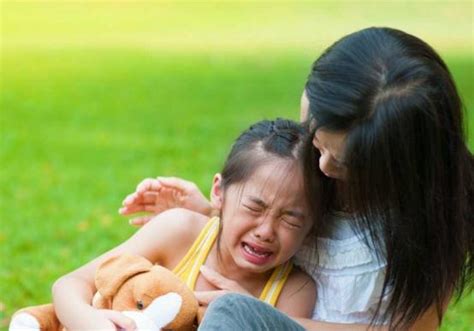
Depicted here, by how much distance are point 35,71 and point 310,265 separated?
389 inches

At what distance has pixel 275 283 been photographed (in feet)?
10.1

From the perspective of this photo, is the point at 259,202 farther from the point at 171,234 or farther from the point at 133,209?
the point at 133,209

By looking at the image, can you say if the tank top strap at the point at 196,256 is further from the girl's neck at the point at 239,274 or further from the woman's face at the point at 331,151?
the woman's face at the point at 331,151

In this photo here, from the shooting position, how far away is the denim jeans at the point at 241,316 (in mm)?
2641

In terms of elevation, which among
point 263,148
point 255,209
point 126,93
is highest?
point 263,148

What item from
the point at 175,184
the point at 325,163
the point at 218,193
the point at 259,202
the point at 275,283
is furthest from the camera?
the point at 175,184

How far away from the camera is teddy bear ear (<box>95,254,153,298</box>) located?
2.92 m

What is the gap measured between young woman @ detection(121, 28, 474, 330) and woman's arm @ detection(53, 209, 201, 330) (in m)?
0.47

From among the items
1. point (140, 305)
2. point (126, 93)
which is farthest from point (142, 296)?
point (126, 93)

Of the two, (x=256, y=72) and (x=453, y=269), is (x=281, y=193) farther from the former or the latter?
(x=256, y=72)

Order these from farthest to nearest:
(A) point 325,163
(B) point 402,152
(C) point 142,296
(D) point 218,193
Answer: (D) point 218,193, (C) point 142,296, (A) point 325,163, (B) point 402,152

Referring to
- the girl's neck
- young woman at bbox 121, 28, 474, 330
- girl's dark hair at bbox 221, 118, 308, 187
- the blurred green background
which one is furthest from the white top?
the blurred green background

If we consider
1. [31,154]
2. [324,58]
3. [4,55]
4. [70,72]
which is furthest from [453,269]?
[4,55]

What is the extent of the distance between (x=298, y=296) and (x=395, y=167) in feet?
1.94
